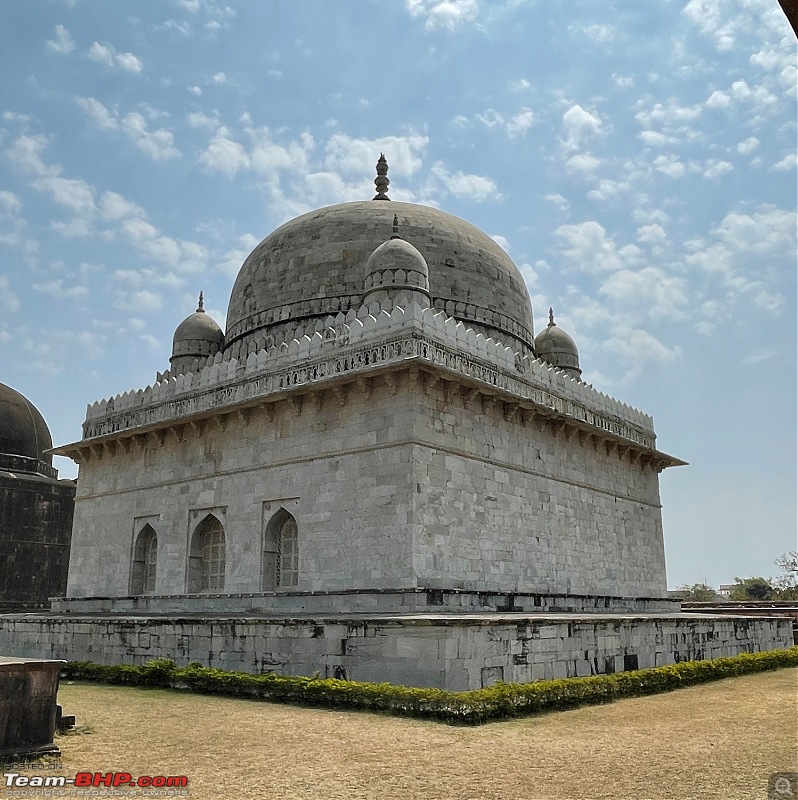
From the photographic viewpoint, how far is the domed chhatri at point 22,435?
2761 centimetres

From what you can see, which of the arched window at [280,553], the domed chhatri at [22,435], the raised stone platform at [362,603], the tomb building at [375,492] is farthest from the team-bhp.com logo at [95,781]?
the domed chhatri at [22,435]

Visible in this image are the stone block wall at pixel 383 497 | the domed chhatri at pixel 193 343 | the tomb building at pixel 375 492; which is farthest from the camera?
the domed chhatri at pixel 193 343

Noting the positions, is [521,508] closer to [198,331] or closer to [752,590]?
[198,331]

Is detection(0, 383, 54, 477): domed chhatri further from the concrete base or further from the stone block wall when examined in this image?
the concrete base

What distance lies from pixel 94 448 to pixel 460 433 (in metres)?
10.4

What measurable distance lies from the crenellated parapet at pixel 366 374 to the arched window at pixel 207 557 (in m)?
2.50

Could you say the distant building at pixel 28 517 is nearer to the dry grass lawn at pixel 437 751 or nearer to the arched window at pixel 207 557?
the arched window at pixel 207 557

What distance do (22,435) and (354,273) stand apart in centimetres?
1564

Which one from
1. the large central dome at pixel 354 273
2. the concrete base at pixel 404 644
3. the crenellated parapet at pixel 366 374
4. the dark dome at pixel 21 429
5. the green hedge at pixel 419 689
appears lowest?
the green hedge at pixel 419 689

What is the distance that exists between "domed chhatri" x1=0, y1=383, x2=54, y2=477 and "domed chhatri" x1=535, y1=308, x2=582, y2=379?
16994 millimetres

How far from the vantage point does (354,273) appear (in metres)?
19.2

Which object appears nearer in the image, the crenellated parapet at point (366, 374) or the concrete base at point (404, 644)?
the concrete base at point (404, 644)

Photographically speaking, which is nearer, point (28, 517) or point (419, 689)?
point (419, 689)

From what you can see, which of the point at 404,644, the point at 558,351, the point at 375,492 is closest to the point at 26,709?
the point at 404,644
